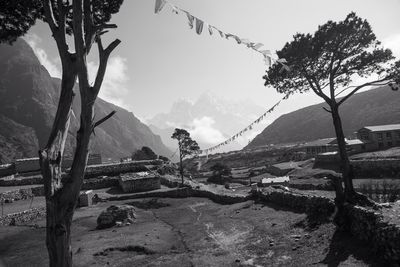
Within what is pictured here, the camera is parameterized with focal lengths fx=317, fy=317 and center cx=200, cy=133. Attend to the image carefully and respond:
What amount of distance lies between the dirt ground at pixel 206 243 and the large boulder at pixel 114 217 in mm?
749

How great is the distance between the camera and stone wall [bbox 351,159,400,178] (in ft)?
149

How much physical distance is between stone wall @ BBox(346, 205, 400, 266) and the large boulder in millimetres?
18814

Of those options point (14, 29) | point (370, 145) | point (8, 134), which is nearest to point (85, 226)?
point (14, 29)

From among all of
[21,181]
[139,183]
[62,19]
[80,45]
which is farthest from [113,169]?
[80,45]

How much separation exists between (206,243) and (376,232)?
9.66 m

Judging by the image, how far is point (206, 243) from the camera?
1905cm

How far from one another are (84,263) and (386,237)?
46.8ft

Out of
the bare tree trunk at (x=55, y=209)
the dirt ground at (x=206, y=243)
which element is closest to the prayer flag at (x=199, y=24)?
the bare tree trunk at (x=55, y=209)

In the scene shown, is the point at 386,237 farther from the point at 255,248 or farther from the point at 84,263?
the point at 84,263

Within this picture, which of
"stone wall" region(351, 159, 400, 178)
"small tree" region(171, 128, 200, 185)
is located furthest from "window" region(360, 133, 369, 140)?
"small tree" region(171, 128, 200, 185)

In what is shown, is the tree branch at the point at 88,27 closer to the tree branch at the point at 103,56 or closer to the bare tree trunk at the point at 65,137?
the bare tree trunk at the point at 65,137

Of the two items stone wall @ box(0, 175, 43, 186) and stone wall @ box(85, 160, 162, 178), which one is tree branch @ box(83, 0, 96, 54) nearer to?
stone wall @ box(0, 175, 43, 186)

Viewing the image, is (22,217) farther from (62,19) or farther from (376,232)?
(376,232)

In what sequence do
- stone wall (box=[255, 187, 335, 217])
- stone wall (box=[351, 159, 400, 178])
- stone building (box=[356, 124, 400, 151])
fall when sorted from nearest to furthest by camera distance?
stone wall (box=[255, 187, 335, 217])
stone wall (box=[351, 159, 400, 178])
stone building (box=[356, 124, 400, 151])
